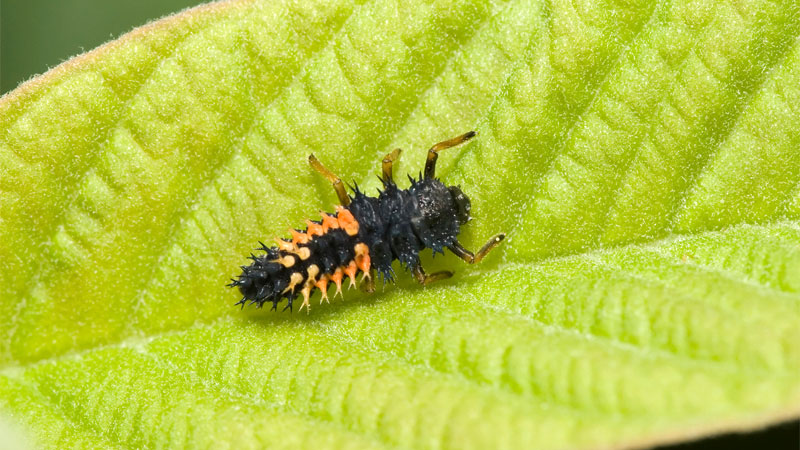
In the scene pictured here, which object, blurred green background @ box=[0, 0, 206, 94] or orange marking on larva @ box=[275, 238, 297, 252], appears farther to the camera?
blurred green background @ box=[0, 0, 206, 94]

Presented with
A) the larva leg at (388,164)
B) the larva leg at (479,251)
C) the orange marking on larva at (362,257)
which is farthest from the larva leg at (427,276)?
the larva leg at (388,164)

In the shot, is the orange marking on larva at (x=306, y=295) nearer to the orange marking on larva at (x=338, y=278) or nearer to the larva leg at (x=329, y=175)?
the orange marking on larva at (x=338, y=278)

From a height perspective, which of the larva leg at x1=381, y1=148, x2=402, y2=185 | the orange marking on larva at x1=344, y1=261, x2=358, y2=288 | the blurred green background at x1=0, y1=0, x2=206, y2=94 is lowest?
the orange marking on larva at x1=344, y1=261, x2=358, y2=288

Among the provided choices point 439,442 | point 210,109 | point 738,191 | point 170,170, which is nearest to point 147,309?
point 170,170

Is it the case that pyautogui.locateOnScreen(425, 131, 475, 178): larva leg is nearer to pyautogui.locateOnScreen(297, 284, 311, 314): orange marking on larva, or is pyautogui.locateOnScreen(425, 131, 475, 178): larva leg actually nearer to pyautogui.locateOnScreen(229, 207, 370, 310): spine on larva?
pyautogui.locateOnScreen(229, 207, 370, 310): spine on larva

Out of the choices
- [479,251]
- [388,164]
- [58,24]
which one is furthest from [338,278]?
[58,24]

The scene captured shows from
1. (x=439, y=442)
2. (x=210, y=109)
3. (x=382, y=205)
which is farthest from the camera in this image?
(x=382, y=205)

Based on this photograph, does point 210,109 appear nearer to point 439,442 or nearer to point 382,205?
point 382,205

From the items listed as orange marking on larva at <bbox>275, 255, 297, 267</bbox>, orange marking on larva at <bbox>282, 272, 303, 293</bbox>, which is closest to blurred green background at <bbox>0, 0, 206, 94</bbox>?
orange marking on larva at <bbox>275, 255, 297, 267</bbox>
